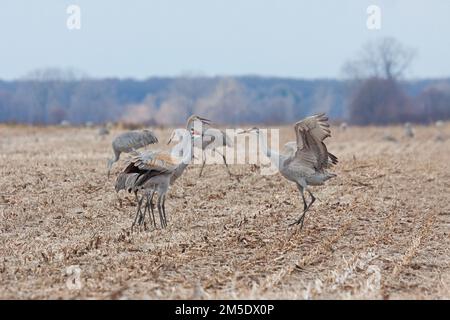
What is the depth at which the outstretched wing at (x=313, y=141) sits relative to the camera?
954 cm

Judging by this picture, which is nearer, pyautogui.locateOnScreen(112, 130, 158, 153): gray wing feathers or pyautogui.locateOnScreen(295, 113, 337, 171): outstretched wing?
pyautogui.locateOnScreen(295, 113, 337, 171): outstretched wing

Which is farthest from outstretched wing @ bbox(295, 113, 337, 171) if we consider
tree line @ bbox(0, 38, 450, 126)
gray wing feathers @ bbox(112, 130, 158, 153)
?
tree line @ bbox(0, 38, 450, 126)

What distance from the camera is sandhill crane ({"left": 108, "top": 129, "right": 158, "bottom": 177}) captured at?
51.6ft

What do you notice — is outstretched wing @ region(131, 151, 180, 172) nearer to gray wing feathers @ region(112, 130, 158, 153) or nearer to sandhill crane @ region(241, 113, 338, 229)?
sandhill crane @ region(241, 113, 338, 229)

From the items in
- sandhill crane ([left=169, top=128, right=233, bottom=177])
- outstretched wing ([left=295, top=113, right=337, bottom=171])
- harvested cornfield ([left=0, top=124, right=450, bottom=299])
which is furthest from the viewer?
sandhill crane ([left=169, top=128, right=233, bottom=177])

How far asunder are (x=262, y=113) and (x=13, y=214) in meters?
104

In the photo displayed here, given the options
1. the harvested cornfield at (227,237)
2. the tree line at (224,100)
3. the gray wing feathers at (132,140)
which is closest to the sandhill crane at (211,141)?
the harvested cornfield at (227,237)

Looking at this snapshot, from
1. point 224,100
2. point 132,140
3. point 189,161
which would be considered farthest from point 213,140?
point 224,100

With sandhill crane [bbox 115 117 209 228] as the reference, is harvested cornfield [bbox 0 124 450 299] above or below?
below

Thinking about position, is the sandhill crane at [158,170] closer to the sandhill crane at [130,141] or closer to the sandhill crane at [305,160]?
the sandhill crane at [305,160]

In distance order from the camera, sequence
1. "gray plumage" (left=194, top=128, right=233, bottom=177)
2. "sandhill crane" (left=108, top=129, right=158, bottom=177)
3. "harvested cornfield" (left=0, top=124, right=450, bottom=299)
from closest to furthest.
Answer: "harvested cornfield" (left=0, top=124, right=450, bottom=299)
"gray plumage" (left=194, top=128, right=233, bottom=177)
"sandhill crane" (left=108, top=129, right=158, bottom=177)

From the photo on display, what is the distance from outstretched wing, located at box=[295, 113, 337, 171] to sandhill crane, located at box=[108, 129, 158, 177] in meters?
6.06

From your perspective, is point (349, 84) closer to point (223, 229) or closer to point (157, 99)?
point (157, 99)

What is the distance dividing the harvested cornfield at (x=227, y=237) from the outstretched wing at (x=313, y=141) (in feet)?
2.73
